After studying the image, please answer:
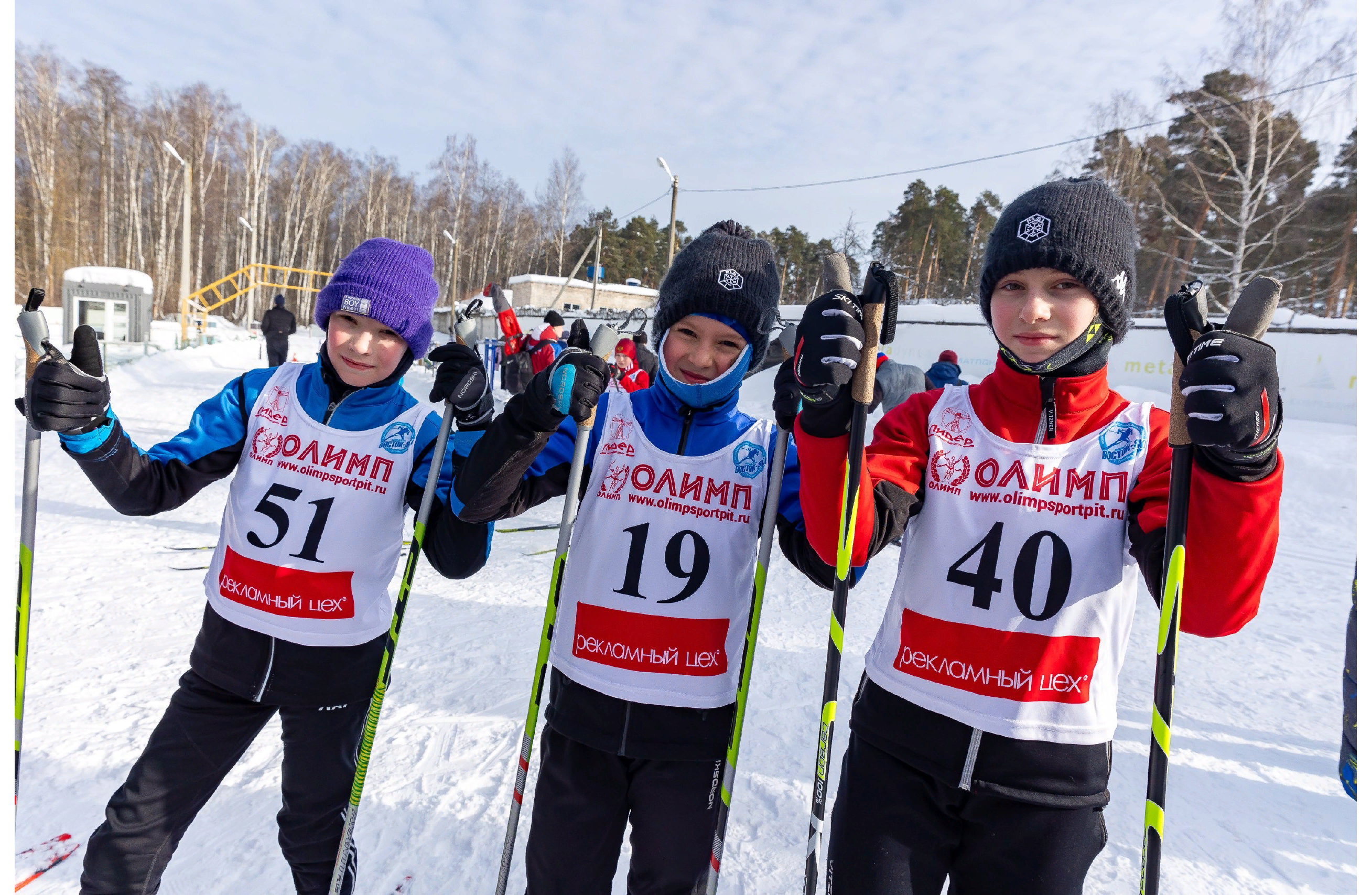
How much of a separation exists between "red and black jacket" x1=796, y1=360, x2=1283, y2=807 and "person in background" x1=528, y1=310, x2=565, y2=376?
264 inches

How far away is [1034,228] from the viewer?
1.53 metres

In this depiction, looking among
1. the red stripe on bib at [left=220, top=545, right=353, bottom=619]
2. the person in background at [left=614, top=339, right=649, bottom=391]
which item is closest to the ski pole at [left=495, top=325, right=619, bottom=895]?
the red stripe on bib at [left=220, top=545, right=353, bottom=619]

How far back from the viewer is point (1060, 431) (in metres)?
1.54

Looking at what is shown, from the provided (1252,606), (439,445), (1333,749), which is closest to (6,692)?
(439,445)

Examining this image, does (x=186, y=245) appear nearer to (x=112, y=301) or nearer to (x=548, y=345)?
(x=112, y=301)

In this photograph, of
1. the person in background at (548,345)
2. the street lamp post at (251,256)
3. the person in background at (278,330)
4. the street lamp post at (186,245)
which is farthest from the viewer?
the street lamp post at (251,256)

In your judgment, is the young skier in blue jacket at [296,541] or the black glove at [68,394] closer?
the black glove at [68,394]

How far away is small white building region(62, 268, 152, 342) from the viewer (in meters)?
17.0

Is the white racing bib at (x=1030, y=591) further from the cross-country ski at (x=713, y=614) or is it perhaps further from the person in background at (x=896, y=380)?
the person in background at (x=896, y=380)

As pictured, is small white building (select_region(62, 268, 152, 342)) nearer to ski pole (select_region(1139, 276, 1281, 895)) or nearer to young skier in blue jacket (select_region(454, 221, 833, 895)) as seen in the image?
young skier in blue jacket (select_region(454, 221, 833, 895))

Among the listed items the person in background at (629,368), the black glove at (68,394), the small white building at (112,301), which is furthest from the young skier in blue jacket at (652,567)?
the small white building at (112,301)

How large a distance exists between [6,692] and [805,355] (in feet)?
6.03

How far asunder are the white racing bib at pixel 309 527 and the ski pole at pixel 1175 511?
1820 mm

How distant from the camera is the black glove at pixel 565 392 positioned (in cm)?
169
